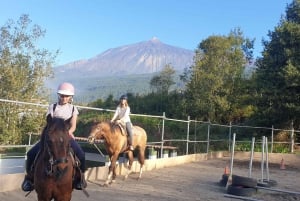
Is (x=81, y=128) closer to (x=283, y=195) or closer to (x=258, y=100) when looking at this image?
(x=258, y=100)

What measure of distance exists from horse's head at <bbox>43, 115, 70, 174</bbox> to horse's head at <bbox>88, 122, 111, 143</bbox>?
485 centimetres

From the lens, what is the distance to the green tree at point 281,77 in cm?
2271

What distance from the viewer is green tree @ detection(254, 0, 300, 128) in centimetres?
2271

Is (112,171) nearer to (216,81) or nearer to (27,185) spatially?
(27,185)

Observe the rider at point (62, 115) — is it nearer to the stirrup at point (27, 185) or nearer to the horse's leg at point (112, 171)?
the stirrup at point (27, 185)

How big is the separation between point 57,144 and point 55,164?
222mm

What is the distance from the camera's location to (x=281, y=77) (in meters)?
22.9

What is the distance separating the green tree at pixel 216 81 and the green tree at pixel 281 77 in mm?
11294

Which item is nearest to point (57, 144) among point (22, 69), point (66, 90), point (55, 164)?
point (55, 164)

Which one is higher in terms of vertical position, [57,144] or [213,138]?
[57,144]

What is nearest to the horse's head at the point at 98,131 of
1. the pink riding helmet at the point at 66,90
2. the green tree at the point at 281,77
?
the pink riding helmet at the point at 66,90

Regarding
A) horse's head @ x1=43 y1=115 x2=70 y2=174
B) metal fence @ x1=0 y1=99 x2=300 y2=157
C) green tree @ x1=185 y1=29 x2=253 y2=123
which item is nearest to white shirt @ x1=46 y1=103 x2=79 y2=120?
horse's head @ x1=43 y1=115 x2=70 y2=174

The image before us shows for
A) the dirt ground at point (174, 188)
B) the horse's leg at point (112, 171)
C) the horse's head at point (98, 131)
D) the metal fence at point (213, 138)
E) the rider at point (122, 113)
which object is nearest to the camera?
the dirt ground at point (174, 188)

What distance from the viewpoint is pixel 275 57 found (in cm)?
2395
